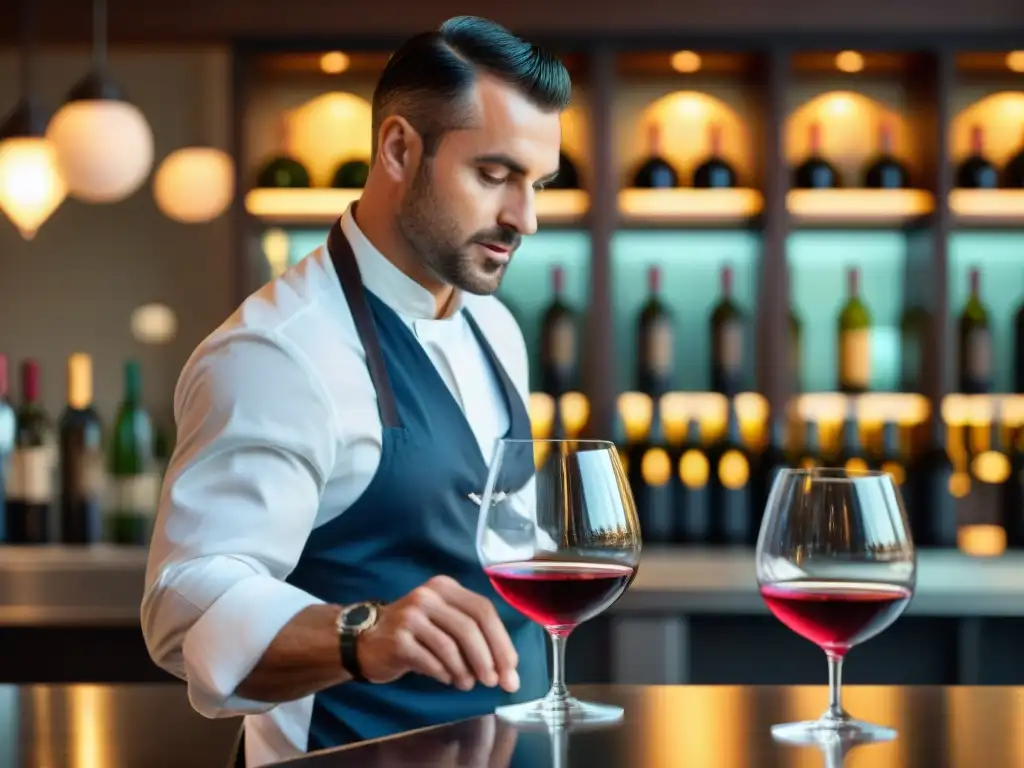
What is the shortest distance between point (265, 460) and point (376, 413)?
17 cm

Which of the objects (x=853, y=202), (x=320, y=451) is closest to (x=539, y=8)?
(x=853, y=202)

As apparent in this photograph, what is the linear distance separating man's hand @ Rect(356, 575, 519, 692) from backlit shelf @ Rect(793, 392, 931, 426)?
8.71 ft

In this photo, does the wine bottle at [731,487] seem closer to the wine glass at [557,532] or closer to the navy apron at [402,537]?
the navy apron at [402,537]

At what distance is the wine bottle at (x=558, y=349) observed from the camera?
3.46 m

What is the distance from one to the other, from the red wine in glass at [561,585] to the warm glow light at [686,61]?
2.67 m

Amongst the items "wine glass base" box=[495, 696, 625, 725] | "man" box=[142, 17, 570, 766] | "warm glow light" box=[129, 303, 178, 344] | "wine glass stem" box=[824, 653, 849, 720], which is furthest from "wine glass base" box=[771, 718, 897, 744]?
"warm glow light" box=[129, 303, 178, 344]

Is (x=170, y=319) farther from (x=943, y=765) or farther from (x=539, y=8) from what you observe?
(x=943, y=765)

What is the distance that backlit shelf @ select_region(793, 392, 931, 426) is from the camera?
3.49 meters

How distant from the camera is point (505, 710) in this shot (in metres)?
1.00

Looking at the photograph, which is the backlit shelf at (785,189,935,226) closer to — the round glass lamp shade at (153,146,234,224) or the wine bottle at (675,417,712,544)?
the wine bottle at (675,417,712,544)

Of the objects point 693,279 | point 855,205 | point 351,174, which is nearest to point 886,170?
point 855,205

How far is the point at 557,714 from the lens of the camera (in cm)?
98

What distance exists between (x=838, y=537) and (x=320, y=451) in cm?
58

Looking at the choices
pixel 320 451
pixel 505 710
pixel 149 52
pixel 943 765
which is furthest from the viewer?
pixel 149 52
